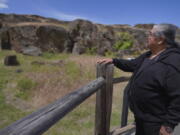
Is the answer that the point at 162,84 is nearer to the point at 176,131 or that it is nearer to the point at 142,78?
the point at 142,78

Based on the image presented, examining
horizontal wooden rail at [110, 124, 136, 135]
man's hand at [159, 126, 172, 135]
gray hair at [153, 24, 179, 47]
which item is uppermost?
gray hair at [153, 24, 179, 47]

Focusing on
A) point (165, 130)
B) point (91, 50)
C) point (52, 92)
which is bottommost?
point (52, 92)

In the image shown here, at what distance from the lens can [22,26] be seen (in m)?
18.1

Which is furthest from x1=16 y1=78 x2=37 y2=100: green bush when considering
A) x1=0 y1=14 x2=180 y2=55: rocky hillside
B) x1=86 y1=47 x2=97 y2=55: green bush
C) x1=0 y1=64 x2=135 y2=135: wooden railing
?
x1=86 y1=47 x2=97 y2=55: green bush

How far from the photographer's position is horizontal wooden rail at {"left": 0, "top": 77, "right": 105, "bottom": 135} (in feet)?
3.15

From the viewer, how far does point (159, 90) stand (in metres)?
1.79

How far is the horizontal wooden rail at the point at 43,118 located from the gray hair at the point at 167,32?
877 millimetres

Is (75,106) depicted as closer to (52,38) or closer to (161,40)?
(161,40)

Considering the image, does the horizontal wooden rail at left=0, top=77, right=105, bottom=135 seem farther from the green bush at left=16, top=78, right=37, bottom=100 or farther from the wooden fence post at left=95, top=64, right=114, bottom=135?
the green bush at left=16, top=78, right=37, bottom=100

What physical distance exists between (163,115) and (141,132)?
0.35m

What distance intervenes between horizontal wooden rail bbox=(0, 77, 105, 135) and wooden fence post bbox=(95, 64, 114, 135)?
591 millimetres

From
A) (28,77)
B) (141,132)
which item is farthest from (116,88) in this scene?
(141,132)

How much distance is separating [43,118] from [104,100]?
4.57ft

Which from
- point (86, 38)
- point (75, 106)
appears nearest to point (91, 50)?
point (86, 38)
